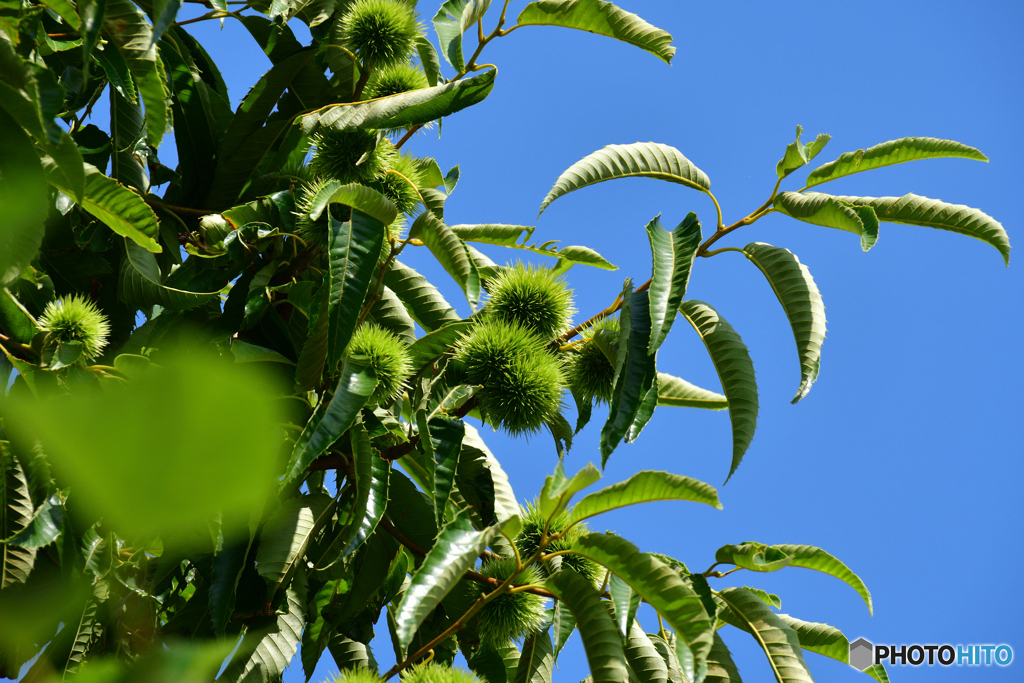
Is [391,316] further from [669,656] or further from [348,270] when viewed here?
[669,656]

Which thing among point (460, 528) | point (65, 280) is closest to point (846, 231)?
point (460, 528)

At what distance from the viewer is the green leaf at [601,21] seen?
5.87ft

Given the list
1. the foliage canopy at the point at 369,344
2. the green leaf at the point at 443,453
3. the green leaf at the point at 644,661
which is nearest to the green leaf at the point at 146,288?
the foliage canopy at the point at 369,344

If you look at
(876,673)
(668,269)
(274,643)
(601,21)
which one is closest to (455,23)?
(601,21)

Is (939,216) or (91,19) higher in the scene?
(939,216)

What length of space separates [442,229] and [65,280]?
3.88 feet

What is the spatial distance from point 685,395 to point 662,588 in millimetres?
723

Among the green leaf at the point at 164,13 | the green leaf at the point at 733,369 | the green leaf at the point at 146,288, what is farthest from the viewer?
the green leaf at the point at 146,288

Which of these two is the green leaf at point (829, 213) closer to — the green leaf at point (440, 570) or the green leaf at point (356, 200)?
the green leaf at point (356, 200)

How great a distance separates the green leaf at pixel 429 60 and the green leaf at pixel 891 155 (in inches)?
36.3

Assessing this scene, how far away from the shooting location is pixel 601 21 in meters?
1.80

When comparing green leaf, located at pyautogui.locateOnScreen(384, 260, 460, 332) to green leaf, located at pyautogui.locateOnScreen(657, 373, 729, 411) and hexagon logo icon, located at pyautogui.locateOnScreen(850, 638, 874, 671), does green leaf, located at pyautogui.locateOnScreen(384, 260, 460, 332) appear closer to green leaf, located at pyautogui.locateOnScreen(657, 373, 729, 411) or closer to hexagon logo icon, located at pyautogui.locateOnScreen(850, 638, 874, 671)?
green leaf, located at pyautogui.locateOnScreen(657, 373, 729, 411)

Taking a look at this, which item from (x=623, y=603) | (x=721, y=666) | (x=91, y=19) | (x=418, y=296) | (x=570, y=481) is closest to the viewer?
(x=91, y=19)

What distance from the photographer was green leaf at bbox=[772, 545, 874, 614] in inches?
63.1
